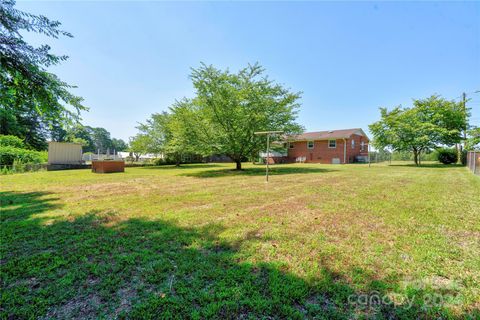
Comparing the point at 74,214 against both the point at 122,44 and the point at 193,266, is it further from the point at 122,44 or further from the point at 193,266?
the point at 122,44

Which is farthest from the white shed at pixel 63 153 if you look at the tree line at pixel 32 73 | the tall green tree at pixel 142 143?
the tree line at pixel 32 73

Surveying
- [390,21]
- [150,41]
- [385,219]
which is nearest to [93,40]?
[150,41]

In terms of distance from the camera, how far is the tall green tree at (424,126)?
19516 mm

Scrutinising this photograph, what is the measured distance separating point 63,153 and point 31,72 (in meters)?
18.5

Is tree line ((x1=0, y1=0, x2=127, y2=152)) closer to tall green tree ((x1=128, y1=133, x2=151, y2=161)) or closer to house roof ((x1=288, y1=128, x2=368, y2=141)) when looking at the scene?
tall green tree ((x1=128, y1=133, x2=151, y2=161))

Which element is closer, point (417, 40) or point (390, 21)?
point (390, 21)

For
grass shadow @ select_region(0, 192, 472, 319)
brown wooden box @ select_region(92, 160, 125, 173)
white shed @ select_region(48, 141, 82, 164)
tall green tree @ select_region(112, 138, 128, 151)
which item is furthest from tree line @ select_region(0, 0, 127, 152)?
tall green tree @ select_region(112, 138, 128, 151)

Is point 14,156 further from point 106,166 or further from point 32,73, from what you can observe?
point 32,73

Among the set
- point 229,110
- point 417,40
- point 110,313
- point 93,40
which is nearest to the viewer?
point 110,313

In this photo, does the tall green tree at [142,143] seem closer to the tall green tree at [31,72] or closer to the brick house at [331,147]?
the brick house at [331,147]

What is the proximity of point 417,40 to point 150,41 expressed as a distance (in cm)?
1327

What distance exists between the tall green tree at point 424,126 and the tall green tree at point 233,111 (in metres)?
14.1

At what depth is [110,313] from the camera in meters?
1.59

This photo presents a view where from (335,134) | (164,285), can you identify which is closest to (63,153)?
(164,285)
